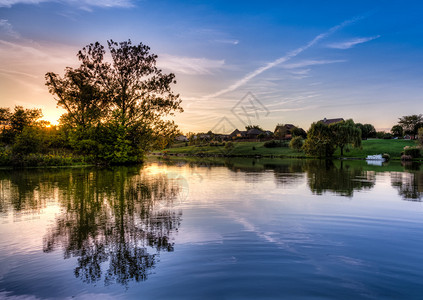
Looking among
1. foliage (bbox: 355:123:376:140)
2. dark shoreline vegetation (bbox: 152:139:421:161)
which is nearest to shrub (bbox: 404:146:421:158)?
dark shoreline vegetation (bbox: 152:139:421:161)

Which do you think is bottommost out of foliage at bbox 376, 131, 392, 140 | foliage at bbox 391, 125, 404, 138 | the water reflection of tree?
the water reflection of tree

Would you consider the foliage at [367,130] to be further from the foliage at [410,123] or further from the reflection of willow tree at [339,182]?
the reflection of willow tree at [339,182]

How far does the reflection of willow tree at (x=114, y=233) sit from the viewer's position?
5.58m

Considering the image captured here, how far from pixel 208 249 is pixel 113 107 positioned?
3881 cm

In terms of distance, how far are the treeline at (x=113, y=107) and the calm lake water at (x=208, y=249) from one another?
2585 cm

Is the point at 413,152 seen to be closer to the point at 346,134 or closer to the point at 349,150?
the point at 346,134

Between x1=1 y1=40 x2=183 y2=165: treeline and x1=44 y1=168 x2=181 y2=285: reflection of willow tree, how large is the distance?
25397 millimetres

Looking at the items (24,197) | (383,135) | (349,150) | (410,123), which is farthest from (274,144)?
(24,197)

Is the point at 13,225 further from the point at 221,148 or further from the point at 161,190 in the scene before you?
the point at 221,148

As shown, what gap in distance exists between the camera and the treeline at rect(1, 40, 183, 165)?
122ft

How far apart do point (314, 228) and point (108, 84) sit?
38.7m

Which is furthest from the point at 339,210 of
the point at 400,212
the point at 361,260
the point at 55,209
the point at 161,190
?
the point at 55,209

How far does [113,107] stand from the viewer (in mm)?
41781

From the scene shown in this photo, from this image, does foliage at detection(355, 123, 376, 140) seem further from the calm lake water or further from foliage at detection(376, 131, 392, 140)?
the calm lake water
